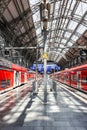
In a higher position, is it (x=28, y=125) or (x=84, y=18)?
(x=84, y=18)

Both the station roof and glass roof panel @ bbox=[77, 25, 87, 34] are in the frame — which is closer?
the station roof

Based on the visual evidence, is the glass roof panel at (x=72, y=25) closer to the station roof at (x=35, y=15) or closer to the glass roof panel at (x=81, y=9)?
the station roof at (x=35, y=15)

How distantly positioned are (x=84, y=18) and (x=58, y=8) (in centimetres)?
416

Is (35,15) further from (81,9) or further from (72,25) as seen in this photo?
(72,25)

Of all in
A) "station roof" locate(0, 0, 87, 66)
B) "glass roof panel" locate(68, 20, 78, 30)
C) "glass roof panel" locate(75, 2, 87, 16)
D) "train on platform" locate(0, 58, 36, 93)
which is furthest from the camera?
"glass roof panel" locate(68, 20, 78, 30)

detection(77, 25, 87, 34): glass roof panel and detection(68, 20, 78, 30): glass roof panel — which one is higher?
detection(68, 20, 78, 30): glass roof panel

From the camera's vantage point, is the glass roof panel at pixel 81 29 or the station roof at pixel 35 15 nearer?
the station roof at pixel 35 15

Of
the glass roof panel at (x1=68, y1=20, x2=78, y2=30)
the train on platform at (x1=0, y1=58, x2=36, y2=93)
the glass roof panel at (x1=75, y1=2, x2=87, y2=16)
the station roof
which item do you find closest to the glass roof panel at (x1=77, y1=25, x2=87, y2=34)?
the station roof

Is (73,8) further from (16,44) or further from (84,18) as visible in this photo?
(16,44)

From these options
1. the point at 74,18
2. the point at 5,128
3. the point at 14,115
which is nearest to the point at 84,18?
the point at 74,18

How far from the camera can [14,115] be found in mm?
12227

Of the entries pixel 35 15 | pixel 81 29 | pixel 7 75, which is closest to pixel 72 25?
pixel 81 29

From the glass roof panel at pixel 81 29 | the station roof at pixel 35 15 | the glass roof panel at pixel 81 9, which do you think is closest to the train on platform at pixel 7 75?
the station roof at pixel 35 15

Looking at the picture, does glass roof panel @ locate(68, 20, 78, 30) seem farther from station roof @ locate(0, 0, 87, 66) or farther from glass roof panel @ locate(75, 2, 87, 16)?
glass roof panel @ locate(75, 2, 87, 16)
